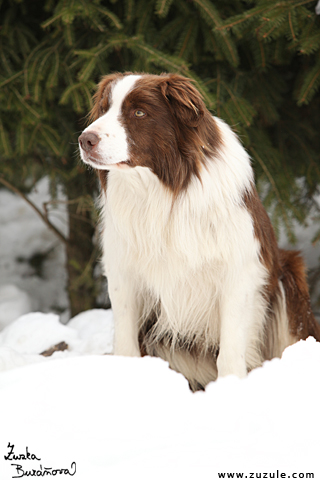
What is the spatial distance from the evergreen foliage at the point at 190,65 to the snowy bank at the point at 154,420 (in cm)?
200

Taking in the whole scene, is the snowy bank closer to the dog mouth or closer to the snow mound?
the dog mouth

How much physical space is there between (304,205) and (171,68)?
200 cm

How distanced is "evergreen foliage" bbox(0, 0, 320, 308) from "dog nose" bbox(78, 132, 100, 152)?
1252 millimetres

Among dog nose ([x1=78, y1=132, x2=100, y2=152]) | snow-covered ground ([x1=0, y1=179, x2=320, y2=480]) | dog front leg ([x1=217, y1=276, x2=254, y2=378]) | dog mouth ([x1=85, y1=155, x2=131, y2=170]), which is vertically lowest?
snow-covered ground ([x1=0, y1=179, x2=320, y2=480])

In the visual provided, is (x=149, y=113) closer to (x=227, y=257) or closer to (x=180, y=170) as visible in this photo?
(x=180, y=170)

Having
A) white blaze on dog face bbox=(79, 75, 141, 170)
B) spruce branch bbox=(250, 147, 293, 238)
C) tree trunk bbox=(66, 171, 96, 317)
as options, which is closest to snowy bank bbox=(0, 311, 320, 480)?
white blaze on dog face bbox=(79, 75, 141, 170)

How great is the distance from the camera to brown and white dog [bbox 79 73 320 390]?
2.42m

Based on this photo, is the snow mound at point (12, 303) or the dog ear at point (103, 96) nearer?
the dog ear at point (103, 96)

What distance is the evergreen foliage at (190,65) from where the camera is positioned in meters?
3.53

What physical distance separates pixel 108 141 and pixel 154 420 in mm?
1232

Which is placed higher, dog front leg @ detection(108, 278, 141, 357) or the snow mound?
the snow mound

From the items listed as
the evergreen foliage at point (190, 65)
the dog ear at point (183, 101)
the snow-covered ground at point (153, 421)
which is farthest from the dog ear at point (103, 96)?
the snow-covered ground at point (153, 421)

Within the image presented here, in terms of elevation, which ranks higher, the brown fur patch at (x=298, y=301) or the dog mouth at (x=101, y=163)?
the dog mouth at (x=101, y=163)

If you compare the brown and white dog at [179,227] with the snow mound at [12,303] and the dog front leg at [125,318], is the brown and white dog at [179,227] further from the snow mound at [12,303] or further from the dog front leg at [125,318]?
the snow mound at [12,303]
